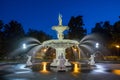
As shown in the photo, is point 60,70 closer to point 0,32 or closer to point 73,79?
point 73,79

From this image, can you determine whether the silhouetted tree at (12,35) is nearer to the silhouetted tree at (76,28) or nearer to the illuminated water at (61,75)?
the silhouetted tree at (76,28)

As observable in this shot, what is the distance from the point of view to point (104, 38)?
67500 mm

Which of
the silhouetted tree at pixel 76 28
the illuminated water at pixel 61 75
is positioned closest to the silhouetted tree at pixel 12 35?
the silhouetted tree at pixel 76 28

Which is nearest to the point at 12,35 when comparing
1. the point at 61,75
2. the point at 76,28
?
the point at 76,28

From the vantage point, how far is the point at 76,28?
73688 mm

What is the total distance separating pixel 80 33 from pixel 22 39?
20612 millimetres

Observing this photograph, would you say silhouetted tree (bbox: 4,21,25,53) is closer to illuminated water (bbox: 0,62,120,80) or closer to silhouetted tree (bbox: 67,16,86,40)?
silhouetted tree (bbox: 67,16,86,40)

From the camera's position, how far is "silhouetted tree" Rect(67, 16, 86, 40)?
7222cm

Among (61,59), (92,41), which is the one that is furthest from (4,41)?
(61,59)

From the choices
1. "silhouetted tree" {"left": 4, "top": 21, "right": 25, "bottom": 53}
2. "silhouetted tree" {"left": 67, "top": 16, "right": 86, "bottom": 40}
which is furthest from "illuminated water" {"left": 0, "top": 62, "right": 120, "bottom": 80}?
"silhouetted tree" {"left": 67, "top": 16, "right": 86, "bottom": 40}

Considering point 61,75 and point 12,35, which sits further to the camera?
point 12,35

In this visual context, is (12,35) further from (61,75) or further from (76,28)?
(61,75)

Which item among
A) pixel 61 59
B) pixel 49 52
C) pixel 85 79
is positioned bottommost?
pixel 85 79

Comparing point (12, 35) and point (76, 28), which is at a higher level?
point (76, 28)
